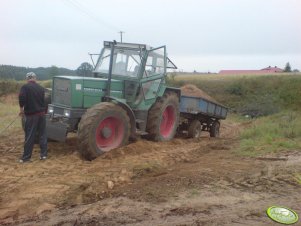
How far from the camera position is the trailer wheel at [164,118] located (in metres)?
10.9

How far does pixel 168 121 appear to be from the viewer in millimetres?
12023

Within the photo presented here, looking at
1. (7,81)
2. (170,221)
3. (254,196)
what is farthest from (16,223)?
(7,81)

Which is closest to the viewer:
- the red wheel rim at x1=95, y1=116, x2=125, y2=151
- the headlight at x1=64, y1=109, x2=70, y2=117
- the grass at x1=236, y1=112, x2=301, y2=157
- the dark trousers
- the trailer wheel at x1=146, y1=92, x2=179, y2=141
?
the dark trousers

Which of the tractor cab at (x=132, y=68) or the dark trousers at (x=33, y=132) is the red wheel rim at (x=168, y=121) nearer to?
the tractor cab at (x=132, y=68)

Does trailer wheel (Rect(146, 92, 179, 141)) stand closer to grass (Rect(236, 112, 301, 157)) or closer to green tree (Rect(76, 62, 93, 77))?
green tree (Rect(76, 62, 93, 77))

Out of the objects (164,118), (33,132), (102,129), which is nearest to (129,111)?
(102,129)

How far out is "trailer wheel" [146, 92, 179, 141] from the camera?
10867 mm

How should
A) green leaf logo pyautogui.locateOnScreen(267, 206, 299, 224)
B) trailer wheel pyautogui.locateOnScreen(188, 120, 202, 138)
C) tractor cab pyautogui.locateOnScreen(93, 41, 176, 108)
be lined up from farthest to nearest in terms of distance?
trailer wheel pyautogui.locateOnScreen(188, 120, 202, 138) < tractor cab pyautogui.locateOnScreen(93, 41, 176, 108) < green leaf logo pyautogui.locateOnScreen(267, 206, 299, 224)

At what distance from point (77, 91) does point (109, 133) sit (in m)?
1.16

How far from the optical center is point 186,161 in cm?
883

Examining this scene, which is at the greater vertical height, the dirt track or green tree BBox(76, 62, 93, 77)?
green tree BBox(76, 62, 93, 77)

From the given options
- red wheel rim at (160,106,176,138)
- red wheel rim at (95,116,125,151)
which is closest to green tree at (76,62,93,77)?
red wheel rim at (95,116,125,151)

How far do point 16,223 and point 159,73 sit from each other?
6.93 m

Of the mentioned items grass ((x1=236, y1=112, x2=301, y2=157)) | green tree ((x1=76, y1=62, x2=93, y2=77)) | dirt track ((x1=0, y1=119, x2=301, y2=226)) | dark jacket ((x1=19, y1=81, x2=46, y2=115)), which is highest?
green tree ((x1=76, y1=62, x2=93, y2=77))
